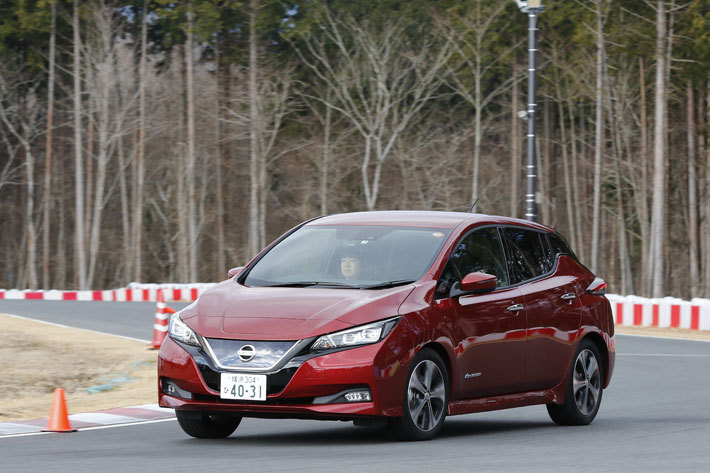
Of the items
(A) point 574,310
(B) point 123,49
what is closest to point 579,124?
(B) point 123,49

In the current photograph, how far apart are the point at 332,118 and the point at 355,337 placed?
54954 mm

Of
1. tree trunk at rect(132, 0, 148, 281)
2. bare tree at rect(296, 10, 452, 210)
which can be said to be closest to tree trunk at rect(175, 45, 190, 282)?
tree trunk at rect(132, 0, 148, 281)

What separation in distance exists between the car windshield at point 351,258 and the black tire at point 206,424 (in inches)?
41.3

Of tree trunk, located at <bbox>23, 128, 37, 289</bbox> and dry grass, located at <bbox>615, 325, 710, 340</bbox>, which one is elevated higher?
tree trunk, located at <bbox>23, 128, 37, 289</bbox>

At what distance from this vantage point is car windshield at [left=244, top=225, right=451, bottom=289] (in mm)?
10055

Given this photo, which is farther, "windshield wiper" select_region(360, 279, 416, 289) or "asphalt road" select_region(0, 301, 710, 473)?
"windshield wiper" select_region(360, 279, 416, 289)

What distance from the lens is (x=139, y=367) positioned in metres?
19.4

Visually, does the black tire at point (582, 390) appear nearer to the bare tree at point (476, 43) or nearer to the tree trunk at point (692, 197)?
the tree trunk at point (692, 197)

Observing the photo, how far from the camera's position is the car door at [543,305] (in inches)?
437

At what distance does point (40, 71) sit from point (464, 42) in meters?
21.7

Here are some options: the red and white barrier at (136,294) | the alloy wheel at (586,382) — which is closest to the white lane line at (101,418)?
the alloy wheel at (586,382)

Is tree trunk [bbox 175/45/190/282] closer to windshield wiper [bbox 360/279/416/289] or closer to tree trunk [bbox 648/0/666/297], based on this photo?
tree trunk [bbox 648/0/666/297]

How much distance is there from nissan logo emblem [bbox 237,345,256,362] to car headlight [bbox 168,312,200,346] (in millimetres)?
407

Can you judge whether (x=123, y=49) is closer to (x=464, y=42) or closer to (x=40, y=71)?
(x=40, y=71)
